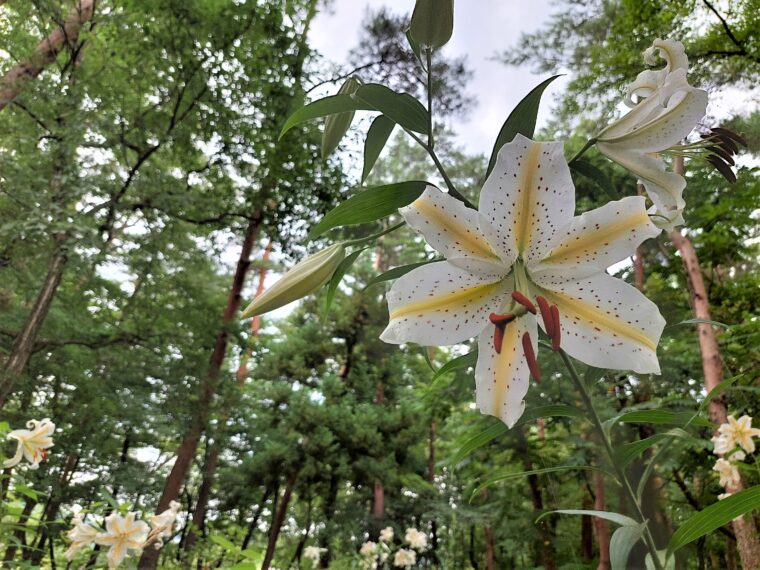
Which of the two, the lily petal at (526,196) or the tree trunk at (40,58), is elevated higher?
the tree trunk at (40,58)

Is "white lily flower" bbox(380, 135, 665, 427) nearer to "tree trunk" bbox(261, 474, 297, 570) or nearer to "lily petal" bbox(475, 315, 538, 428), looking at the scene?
"lily petal" bbox(475, 315, 538, 428)

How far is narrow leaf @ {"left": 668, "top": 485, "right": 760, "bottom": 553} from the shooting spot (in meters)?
0.34

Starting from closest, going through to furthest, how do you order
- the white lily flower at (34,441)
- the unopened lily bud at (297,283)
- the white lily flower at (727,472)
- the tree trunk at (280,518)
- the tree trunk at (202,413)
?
1. the unopened lily bud at (297,283)
2. the white lily flower at (34,441)
3. the white lily flower at (727,472)
4. the tree trunk at (202,413)
5. the tree trunk at (280,518)

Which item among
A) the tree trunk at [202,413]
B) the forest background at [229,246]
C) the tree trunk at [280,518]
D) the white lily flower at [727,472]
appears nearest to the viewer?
the white lily flower at [727,472]

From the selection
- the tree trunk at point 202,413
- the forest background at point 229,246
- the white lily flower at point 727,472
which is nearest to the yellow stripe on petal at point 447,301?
the white lily flower at point 727,472

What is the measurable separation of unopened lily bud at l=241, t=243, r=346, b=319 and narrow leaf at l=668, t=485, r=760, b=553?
0.97 ft

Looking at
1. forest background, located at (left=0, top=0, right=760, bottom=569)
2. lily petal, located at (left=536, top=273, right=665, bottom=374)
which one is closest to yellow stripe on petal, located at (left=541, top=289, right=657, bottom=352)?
lily petal, located at (left=536, top=273, right=665, bottom=374)

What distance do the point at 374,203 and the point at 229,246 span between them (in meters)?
5.89

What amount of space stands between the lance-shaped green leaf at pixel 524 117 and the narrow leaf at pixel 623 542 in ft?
0.87

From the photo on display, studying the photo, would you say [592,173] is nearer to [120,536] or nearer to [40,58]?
[120,536]

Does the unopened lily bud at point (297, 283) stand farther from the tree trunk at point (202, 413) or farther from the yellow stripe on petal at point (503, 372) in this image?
the tree trunk at point (202, 413)

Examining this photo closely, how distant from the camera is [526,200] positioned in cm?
30

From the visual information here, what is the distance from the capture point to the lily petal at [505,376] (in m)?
0.29

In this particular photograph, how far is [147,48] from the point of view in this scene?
4.09 metres
